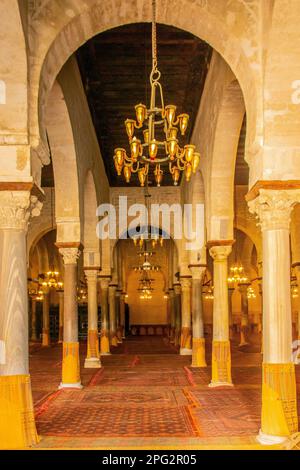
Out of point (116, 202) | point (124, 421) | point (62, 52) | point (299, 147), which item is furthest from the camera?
point (116, 202)

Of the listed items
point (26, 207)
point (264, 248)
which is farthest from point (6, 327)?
point (264, 248)

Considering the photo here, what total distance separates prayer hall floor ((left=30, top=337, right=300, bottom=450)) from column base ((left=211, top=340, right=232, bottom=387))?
32 centimetres

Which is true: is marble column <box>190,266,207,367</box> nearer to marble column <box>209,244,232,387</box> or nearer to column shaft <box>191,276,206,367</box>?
column shaft <box>191,276,206,367</box>

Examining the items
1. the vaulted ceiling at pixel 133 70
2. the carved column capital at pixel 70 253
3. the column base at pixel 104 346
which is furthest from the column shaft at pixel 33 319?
the carved column capital at pixel 70 253

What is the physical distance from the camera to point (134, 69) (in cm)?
1298

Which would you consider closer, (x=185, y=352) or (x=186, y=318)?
(x=185, y=352)

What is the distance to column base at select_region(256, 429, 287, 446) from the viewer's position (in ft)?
22.1

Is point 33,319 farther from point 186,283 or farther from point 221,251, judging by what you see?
point 221,251

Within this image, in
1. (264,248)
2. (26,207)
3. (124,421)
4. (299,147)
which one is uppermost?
(299,147)

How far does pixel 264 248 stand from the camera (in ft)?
23.9

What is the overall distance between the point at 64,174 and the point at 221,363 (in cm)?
523

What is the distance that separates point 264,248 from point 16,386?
3532 mm

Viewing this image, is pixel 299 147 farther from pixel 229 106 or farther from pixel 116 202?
pixel 116 202

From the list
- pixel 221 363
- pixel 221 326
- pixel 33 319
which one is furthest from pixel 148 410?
pixel 33 319
